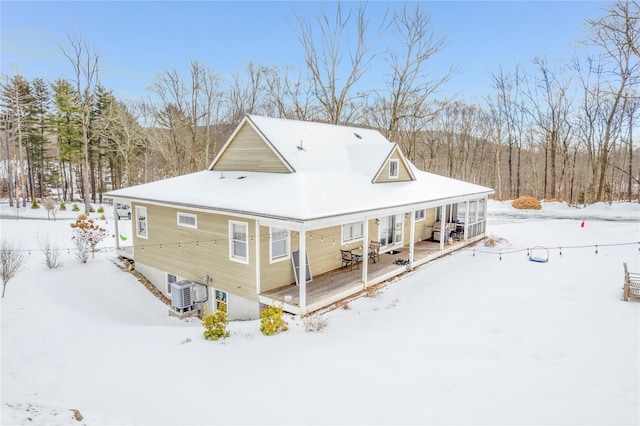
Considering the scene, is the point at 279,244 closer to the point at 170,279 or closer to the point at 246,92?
the point at 170,279

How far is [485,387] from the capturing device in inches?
251

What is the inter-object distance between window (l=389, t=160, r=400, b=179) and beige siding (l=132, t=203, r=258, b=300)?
745 cm

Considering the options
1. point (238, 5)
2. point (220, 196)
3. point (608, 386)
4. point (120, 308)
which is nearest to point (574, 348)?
point (608, 386)

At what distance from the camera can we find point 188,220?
42.5 feet

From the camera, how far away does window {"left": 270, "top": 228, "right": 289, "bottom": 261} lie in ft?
37.4

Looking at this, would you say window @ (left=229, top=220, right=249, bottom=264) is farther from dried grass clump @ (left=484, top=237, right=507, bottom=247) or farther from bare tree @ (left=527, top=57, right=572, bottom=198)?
bare tree @ (left=527, top=57, right=572, bottom=198)

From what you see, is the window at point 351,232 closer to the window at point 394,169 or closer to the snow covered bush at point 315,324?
the window at point 394,169

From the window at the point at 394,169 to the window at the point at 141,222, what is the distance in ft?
34.6

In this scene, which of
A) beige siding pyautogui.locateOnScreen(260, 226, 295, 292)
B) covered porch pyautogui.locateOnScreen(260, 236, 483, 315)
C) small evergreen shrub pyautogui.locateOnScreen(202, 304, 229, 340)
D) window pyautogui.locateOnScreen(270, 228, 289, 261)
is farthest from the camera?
window pyautogui.locateOnScreen(270, 228, 289, 261)

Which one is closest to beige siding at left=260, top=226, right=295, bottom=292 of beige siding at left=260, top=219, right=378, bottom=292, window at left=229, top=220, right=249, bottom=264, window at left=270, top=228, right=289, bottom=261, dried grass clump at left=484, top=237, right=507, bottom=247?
beige siding at left=260, top=219, right=378, bottom=292

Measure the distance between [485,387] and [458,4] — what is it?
2538 centimetres

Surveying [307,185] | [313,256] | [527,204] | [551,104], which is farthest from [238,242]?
[551,104]

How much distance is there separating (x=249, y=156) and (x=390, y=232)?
7.04 metres

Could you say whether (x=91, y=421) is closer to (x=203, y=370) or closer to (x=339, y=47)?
(x=203, y=370)
